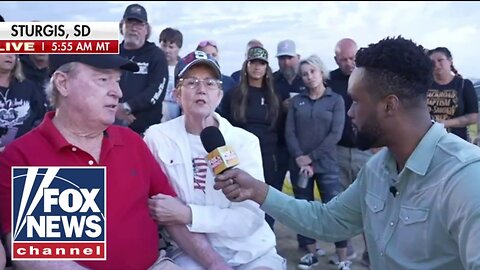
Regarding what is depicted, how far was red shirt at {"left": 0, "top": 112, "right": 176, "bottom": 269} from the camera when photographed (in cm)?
269

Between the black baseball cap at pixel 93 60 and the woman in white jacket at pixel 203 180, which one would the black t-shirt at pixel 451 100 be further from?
the black baseball cap at pixel 93 60

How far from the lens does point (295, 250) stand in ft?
20.0

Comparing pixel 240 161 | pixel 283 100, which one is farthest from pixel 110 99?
pixel 283 100

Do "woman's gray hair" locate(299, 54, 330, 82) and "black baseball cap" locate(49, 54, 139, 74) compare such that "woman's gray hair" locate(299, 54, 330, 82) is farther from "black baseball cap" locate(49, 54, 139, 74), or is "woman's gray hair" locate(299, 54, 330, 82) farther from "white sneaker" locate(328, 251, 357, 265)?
"black baseball cap" locate(49, 54, 139, 74)

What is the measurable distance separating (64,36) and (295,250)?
3.98m

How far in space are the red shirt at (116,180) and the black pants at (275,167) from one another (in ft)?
9.27

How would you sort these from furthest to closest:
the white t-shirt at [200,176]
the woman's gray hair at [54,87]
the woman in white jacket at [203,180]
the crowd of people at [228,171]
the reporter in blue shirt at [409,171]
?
the white t-shirt at [200,176] < the woman in white jacket at [203,180] < the woman's gray hair at [54,87] < the crowd of people at [228,171] < the reporter in blue shirt at [409,171]

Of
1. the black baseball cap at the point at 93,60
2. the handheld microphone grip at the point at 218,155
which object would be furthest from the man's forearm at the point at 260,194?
the black baseball cap at the point at 93,60

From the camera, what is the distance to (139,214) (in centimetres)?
287

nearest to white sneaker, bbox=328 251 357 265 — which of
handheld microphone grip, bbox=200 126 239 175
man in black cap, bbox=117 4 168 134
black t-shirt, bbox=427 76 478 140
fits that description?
black t-shirt, bbox=427 76 478 140

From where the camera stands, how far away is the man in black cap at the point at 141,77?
214 inches

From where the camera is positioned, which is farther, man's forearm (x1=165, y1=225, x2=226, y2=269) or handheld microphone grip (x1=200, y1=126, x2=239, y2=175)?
man's forearm (x1=165, y1=225, x2=226, y2=269)

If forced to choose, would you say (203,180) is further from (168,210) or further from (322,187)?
(322,187)

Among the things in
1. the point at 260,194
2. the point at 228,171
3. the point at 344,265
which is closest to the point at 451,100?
the point at 344,265
